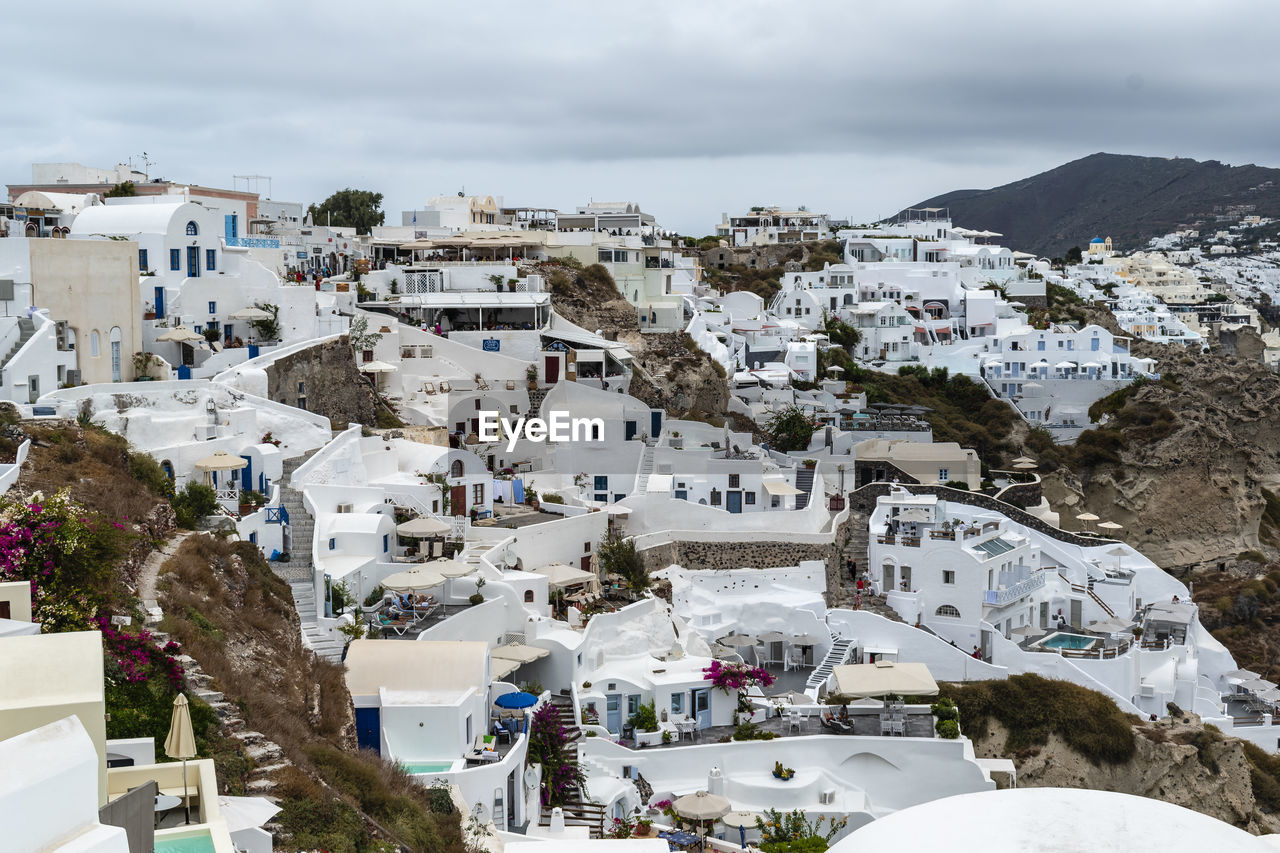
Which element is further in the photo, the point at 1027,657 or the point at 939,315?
the point at 939,315

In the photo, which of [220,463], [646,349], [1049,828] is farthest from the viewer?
[646,349]

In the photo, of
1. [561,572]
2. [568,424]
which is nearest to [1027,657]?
[561,572]

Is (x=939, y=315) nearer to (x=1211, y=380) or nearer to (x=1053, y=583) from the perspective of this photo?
(x=1211, y=380)

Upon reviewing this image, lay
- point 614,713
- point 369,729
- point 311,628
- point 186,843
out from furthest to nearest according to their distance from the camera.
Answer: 1. point 614,713
2. point 311,628
3. point 369,729
4. point 186,843

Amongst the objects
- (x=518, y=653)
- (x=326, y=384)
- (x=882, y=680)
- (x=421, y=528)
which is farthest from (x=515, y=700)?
(x=326, y=384)

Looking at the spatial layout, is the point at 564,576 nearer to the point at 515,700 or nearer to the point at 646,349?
the point at 515,700

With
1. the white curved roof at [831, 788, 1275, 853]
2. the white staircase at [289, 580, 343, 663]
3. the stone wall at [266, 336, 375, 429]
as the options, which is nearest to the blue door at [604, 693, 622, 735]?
the white staircase at [289, 580, 343, 663]
